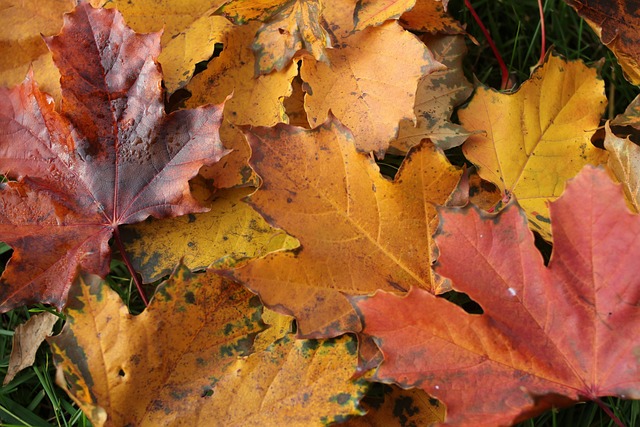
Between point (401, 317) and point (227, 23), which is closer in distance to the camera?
point (401, 317)

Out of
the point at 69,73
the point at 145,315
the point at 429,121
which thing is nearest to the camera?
the point at 145,315

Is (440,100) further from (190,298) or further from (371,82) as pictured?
(190,298)

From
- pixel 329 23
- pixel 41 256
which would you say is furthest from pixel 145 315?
pixel 329 23

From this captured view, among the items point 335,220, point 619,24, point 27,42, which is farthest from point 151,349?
point 619,24

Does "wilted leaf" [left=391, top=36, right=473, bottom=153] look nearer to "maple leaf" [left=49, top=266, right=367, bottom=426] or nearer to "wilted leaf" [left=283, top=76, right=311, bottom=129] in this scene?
"wilted leaf" [left=283, top=76, right=311, bottom=129]

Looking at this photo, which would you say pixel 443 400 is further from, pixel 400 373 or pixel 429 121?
pixel 429 121

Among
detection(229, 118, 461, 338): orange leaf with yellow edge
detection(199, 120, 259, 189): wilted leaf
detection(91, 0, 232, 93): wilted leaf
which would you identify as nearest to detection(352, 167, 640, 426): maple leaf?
detection(229, 118, 461, 338): orange leaf with yellow edge
